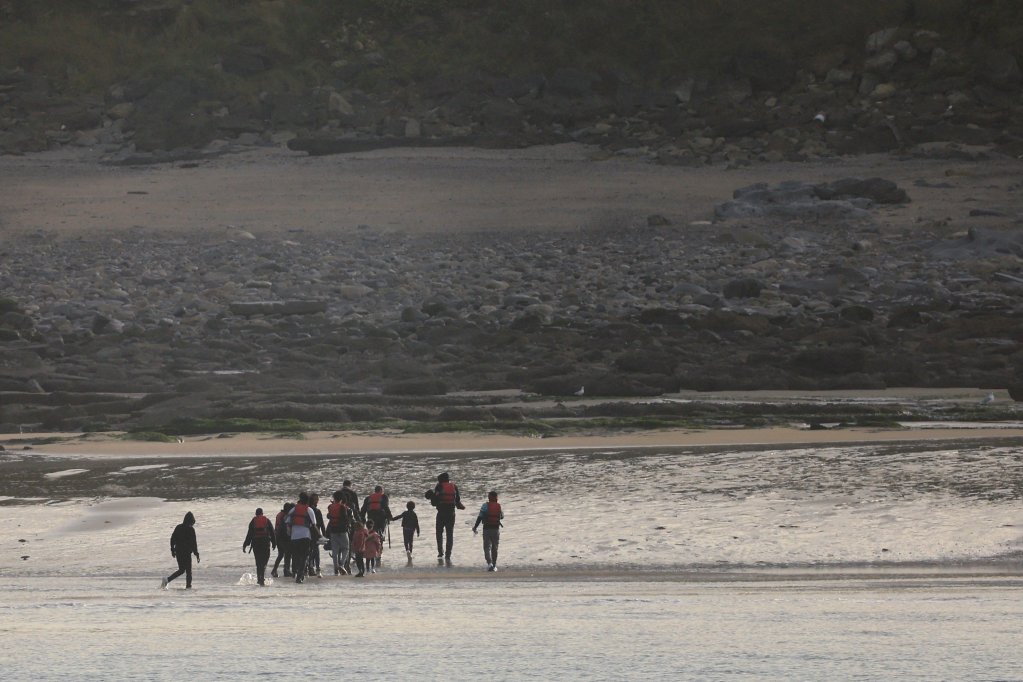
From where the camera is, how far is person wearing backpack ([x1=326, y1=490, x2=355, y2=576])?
15008 millimetres

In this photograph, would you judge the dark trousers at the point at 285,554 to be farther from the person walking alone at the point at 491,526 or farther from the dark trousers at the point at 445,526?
the person walking alone at the point at 491,526

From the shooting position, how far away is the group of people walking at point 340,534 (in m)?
14.3

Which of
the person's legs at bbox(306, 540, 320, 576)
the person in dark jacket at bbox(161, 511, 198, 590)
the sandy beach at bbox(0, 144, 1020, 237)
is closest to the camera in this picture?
the person in dark jacket at bbox(161, 511, 198, 590)

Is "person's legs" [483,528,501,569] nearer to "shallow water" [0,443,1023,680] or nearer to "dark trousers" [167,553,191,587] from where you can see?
"shallow water" [0,443,1023,680]

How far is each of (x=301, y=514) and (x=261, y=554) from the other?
499mm

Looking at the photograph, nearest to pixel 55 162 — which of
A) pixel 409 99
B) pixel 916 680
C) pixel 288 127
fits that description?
pixel 288 127

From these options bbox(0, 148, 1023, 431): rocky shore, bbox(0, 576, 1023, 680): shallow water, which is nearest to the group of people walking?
bbox(0, 576, 1023, 680): shallow water

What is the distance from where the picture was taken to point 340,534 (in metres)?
15.1

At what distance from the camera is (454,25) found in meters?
42.8

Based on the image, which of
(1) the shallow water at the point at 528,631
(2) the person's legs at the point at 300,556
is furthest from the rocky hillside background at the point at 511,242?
(1) the shallow water at the point at 528,631

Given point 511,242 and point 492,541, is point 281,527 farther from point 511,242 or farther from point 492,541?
point 511,242

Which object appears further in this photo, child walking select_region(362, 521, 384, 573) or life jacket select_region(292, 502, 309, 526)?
child walking select_region(362, 521, 384, 573)

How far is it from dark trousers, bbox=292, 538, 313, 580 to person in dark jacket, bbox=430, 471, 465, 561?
1.23 metres

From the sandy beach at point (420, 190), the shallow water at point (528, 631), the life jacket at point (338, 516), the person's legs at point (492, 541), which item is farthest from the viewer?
the sandy beach at point (420, 190)
